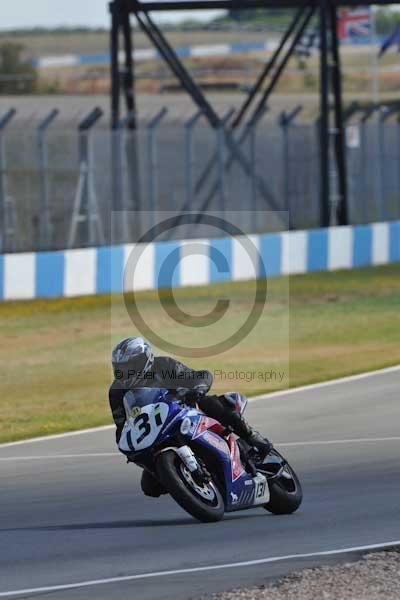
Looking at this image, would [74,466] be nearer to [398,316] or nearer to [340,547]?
[340,547]

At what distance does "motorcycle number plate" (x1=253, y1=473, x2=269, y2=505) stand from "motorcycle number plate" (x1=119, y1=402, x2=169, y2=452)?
2.36ft

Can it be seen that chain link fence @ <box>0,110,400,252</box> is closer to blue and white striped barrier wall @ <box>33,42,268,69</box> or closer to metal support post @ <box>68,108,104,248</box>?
metal support post @ <box>68,108,104,248</box>

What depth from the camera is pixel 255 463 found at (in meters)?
8.88

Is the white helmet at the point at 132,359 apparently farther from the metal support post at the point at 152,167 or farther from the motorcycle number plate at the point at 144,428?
the metal support post at the point at 152,167

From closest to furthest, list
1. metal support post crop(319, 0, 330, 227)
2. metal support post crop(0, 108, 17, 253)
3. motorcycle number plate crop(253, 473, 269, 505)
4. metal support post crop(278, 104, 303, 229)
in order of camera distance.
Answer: motorcycle number plate crop(253, 473, 269, 505) → metal support post crop(0, 108, 17, 253) → metal support post crop(278, 104, 303, 229) → metal support post crop(319, 0, 330, 227)

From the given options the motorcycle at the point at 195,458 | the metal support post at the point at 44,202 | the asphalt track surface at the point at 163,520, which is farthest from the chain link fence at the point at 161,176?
the motorcycle at the point at 195,458

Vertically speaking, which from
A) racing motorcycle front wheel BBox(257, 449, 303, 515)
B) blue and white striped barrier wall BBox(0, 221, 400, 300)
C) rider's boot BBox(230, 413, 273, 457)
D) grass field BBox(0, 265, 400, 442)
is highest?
rider's boot BBox(230, 413, 273, 457)

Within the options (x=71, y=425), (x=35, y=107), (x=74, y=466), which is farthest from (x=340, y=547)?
(x=35, y=107)

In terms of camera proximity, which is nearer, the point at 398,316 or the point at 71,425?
the point at 71,425

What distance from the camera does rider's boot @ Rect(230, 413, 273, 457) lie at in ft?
28.6

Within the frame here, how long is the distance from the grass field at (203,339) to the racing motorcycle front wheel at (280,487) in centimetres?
438

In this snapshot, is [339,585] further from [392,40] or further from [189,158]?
[392,40]

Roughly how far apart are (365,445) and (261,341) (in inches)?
313

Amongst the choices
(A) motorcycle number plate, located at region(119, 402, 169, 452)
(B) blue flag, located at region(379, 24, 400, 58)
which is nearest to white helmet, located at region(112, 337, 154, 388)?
(A) motorcycle number plate, located at region(119, 402, 169, 452)
